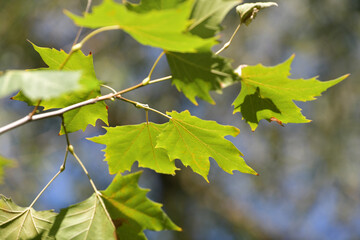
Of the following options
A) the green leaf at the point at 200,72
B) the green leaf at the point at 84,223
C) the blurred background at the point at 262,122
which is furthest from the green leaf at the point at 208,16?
the blurred background at the point at 262,122

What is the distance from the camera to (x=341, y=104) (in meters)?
3.88

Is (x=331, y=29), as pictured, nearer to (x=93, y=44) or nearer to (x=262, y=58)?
(x=262, y=58)

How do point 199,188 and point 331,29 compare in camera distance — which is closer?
point 331,29

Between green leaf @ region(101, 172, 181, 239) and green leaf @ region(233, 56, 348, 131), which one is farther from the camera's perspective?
green leaf @ region(101, 172, 181, 239)

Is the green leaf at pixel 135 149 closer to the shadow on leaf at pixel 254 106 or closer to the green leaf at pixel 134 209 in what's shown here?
the green leaf at pixel 134 209

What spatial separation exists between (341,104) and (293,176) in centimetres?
94

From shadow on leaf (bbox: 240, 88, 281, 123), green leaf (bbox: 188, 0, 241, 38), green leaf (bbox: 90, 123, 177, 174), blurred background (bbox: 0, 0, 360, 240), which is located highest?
Answer: green leaf (bbox: 188, 0, 241, 38)

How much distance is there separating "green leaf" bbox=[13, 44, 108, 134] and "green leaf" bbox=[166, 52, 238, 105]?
184 millimetres

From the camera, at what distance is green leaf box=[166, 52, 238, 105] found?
0.65 meters

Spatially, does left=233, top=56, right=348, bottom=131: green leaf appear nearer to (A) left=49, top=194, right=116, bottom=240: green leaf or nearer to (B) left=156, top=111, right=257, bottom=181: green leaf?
(B) left=156, top=111, right=257, bottom=181: green leaf

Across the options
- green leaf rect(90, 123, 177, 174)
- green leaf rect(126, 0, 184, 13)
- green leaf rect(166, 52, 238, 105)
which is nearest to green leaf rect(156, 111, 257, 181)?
green leaf rect(90, 123, 177, 174)

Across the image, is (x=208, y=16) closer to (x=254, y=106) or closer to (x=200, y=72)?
(x=200, y=72)

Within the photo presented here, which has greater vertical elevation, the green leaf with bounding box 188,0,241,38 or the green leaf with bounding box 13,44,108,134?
the green leaf with bounding box 188,0,241,38

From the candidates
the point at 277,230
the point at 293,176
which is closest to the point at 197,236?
the point at 277,230
